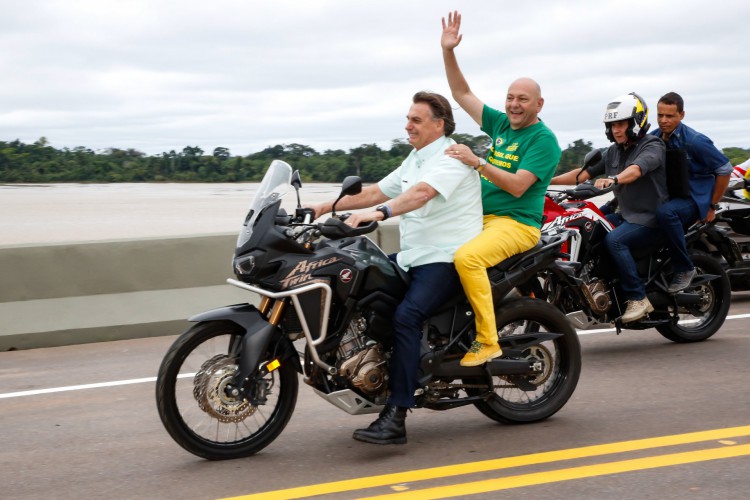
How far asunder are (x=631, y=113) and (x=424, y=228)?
3.18 metres

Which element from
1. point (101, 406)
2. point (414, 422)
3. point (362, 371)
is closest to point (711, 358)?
point (414, 422)

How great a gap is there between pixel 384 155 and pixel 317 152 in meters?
0.93

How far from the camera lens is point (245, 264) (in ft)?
18.3

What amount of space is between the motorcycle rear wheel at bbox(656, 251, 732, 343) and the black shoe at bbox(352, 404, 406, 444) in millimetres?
4043

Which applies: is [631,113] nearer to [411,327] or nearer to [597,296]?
[597,296]

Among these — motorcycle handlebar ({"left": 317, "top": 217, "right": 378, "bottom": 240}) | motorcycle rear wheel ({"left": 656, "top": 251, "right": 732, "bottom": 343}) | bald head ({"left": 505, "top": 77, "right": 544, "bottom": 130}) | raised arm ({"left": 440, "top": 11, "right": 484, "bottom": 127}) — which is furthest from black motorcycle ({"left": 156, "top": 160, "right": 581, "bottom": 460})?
motorcycle rear wheel ({"left": 656, "top": 251, "right": 732, "bottom": 343})

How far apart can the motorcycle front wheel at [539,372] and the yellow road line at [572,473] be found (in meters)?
0.94

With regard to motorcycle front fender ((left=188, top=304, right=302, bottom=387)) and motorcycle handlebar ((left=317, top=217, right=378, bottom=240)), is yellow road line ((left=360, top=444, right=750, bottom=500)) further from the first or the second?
motorcycle handlebar ((left=317, top=217, right=378, bottom=240))

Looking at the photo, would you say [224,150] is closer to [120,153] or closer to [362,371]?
[120,153]

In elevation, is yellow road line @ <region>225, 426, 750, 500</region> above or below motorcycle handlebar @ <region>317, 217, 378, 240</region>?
below

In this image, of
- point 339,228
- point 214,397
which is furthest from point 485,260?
point 214,397

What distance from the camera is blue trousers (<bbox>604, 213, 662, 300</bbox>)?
28.0ft

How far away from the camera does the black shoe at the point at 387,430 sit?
19.0 feet

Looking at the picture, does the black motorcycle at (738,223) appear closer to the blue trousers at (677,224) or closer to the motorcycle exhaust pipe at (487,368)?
the blue trousers at (677,224)
